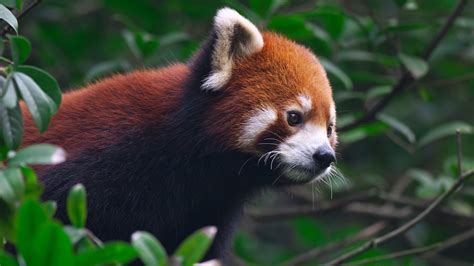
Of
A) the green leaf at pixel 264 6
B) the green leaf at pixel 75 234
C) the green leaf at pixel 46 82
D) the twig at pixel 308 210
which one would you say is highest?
the green leaf at pixel 46 82

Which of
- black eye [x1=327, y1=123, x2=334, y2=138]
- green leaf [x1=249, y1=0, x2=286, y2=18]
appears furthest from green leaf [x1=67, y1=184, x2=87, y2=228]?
green leaf [x1=249, y1=0, x2=286, y2=18]

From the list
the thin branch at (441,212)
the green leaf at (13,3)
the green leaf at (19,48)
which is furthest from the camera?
the thin branch at (441,212)

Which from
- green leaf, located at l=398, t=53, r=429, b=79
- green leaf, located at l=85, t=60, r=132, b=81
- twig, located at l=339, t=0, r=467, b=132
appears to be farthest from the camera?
green leaf, located at l=85, t=60, r=132, b=81

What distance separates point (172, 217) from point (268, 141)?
0.61m

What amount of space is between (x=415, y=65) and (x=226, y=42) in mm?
1505

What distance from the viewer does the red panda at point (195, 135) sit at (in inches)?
158

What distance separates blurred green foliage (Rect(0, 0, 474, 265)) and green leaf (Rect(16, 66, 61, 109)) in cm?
195

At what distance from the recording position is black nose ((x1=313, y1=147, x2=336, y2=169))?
3.99 metres

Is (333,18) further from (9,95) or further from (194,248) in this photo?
(194,248)

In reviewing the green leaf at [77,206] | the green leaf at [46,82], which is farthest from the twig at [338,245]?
the green leaf at [77,206]

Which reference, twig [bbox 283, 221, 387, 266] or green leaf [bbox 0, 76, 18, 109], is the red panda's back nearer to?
green leaf [bbox 0, 76, 18, 109]

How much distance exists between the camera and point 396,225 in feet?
20.1

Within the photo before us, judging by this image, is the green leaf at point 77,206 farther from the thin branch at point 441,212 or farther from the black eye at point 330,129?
the thin branch at point 441,212

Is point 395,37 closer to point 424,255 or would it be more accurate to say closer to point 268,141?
point 424,255
